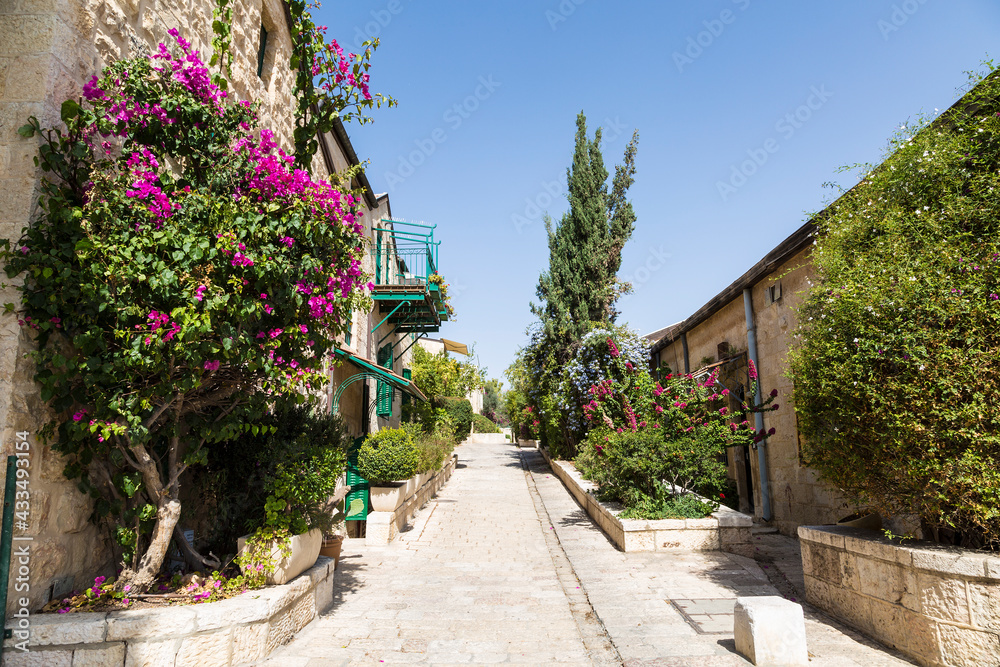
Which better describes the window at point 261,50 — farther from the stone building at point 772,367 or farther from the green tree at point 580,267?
the green tree at point 580,267

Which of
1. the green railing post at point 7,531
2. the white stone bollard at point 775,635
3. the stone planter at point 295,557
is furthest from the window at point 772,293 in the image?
the green railing post at point 7,531

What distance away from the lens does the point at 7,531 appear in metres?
3.24

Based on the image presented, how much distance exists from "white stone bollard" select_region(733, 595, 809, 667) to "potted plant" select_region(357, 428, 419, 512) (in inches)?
227

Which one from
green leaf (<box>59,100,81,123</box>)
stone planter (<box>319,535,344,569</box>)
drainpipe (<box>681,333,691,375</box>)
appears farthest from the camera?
drainpipe (<box>681,333,691,375</box>)

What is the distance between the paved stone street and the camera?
4086mm

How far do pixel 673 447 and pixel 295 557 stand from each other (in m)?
5.11

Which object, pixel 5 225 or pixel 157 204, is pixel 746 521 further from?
pixel 5 225

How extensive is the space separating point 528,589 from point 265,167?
15.8 ft

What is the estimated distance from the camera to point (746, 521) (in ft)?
23.9

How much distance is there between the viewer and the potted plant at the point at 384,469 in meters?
8.45

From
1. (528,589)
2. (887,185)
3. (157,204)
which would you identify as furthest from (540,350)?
(157,204)

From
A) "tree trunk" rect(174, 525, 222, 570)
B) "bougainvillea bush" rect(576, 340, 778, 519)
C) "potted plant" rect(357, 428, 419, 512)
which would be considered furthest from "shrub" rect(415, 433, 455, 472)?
"tree trunk" rect(174, 525, 222, 570)

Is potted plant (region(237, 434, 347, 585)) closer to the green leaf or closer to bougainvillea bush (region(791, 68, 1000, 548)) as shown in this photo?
the green leaf

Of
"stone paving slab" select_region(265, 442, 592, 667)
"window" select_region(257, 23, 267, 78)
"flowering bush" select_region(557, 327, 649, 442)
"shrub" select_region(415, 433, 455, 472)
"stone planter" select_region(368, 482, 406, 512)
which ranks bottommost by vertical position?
"stone paving slab" select_region(265, 442, 592, 667)
